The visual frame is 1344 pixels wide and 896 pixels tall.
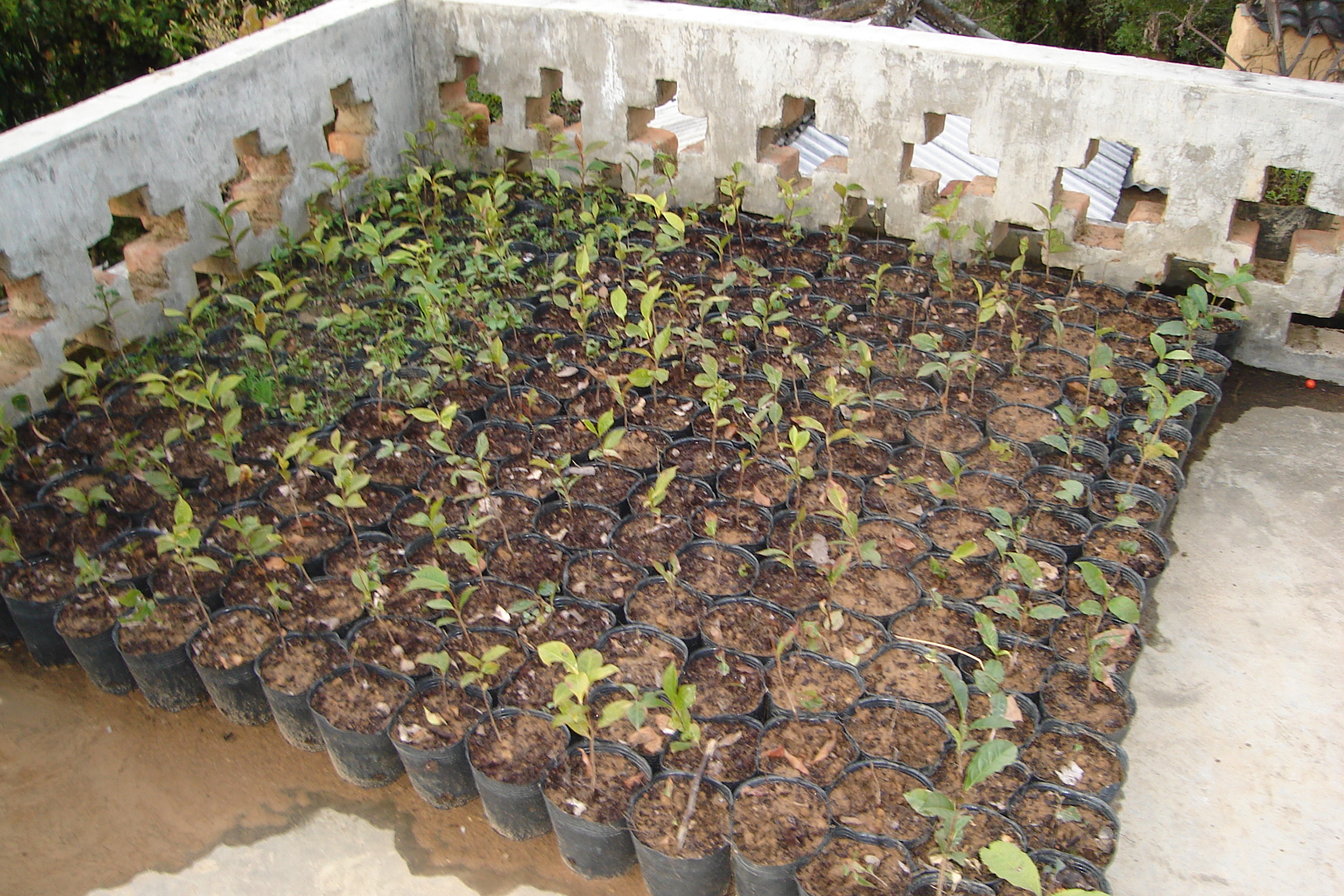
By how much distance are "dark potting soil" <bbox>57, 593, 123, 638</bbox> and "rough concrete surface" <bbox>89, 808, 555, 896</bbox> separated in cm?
81

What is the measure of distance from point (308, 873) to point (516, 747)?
2.23ft

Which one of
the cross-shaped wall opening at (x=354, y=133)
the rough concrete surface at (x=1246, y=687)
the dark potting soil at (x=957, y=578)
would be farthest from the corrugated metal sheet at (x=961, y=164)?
the dark potting soil at (x=957, y=578)

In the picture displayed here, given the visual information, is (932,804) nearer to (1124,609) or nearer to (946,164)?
(1124,609)

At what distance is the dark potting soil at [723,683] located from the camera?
3152mm

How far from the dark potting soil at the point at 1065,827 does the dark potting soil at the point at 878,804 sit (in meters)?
0.26

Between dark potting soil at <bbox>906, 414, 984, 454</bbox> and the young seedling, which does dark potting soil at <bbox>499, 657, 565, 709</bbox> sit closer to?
the young seedling

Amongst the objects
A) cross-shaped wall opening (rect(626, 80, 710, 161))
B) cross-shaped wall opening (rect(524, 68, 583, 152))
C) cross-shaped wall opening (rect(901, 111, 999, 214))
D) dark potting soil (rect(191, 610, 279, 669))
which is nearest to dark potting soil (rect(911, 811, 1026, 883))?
dark potting soil (rect(191, 610, 279, 669))

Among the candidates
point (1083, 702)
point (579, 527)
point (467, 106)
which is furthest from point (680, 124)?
point (1083, 702)

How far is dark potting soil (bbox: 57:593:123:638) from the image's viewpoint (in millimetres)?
3449

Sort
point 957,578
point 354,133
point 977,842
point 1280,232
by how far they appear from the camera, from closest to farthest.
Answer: point 977,842 < point 957,578 < point 1280,232 < point 354,133

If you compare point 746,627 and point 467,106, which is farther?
point 467,106

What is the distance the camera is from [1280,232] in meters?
4.88

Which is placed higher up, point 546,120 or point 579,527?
point 546,120

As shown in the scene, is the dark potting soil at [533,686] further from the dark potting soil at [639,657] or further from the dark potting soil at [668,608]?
the dark potting soil at [668,608]
